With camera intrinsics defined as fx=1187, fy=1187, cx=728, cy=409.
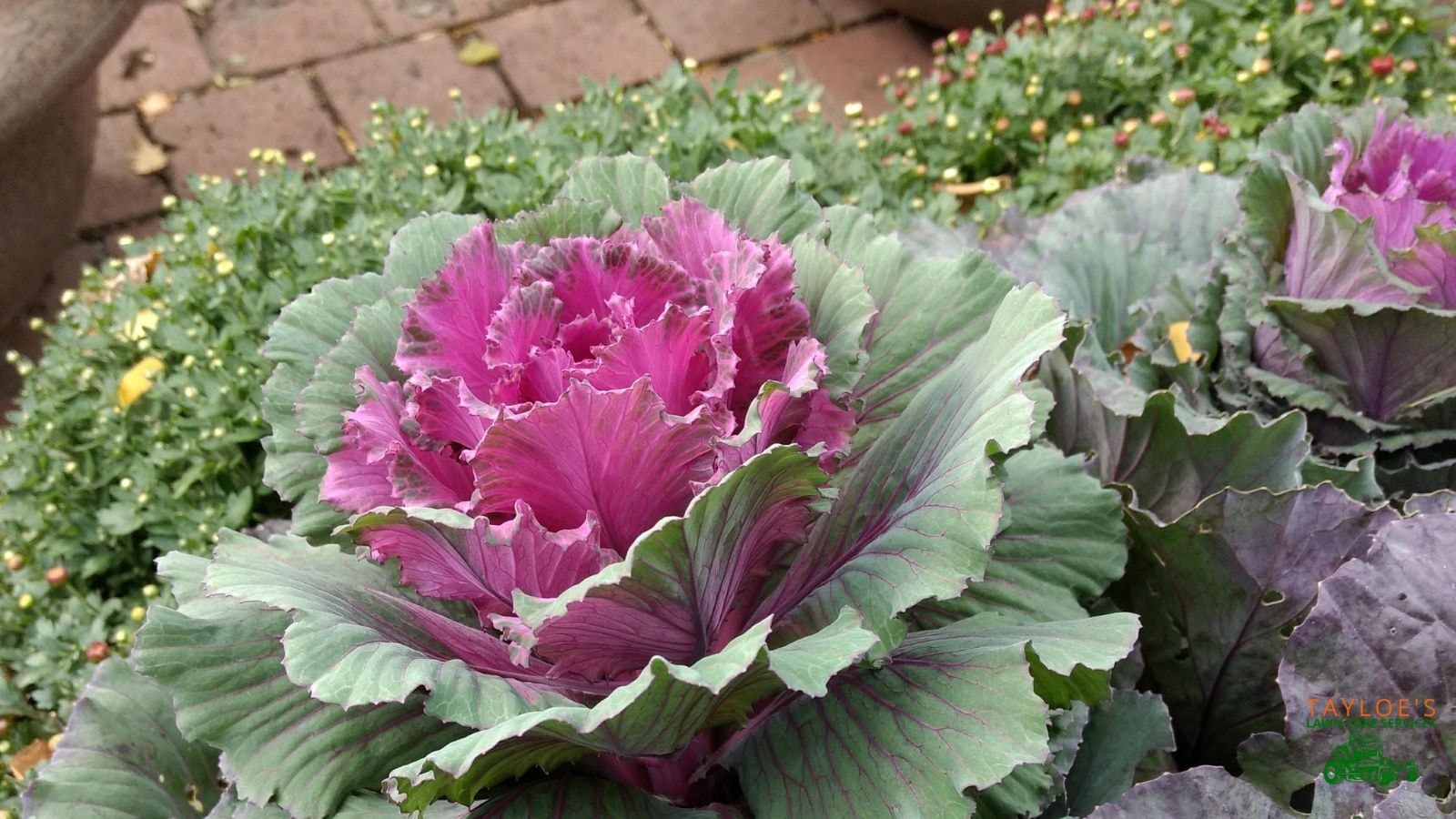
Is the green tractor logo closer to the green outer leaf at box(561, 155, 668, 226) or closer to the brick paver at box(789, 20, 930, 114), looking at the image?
the green outer leaf at box(561, 155, 668, 226)

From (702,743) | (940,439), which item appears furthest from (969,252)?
(702,743)

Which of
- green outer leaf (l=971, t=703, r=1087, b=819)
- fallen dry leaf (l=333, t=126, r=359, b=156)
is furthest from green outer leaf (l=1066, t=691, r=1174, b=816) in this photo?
fallen dry leaf (l=333, t=126, r=359, b=156)

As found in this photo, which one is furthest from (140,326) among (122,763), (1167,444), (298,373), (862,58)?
(862,58)

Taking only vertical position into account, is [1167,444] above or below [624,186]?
below

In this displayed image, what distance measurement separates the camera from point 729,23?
4.21 m

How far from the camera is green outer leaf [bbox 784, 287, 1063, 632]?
0.96m

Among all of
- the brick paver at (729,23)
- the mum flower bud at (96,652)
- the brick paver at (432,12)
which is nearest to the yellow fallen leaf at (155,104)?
the brick paver at (432,12)

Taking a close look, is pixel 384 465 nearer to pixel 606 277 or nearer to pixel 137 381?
pixel 606 277

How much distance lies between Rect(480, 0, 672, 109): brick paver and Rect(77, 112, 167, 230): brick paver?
123 centimetres

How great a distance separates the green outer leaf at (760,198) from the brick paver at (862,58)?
2.75 m

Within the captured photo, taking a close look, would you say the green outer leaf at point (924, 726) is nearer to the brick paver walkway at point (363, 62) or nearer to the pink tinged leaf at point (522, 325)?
the pink tinged leaf at point (522, 325)

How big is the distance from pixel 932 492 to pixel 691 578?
23 centimetres

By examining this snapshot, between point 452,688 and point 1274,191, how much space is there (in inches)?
52.4

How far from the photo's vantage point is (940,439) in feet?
3.52
